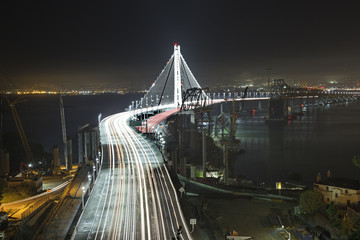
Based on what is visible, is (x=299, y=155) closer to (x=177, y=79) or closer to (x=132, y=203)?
(x=177, y=79)

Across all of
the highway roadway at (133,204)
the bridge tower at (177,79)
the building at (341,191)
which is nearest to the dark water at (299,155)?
the building at (341,191)

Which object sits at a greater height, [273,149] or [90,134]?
[90,134]

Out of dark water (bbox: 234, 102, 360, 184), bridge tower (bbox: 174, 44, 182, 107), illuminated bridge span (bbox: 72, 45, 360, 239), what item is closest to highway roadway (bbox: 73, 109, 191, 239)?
illuminated bridge span (bbox: 72, 45, 360, 239)

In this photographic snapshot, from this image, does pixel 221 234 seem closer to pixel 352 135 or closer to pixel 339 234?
pixel 339 234

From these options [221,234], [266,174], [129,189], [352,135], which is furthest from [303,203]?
[352,135]

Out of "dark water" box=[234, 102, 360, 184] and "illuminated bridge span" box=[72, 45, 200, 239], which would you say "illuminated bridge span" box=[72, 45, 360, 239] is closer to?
"illuminated bridge span" box=[72, 45, 200, 239]

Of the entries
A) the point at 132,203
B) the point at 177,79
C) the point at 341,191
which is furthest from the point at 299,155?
the point at 132,203

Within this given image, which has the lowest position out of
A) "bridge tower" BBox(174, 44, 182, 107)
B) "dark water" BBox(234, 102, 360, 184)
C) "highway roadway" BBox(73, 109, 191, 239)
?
"dark water" BBox(234, 102, 360, 184)
